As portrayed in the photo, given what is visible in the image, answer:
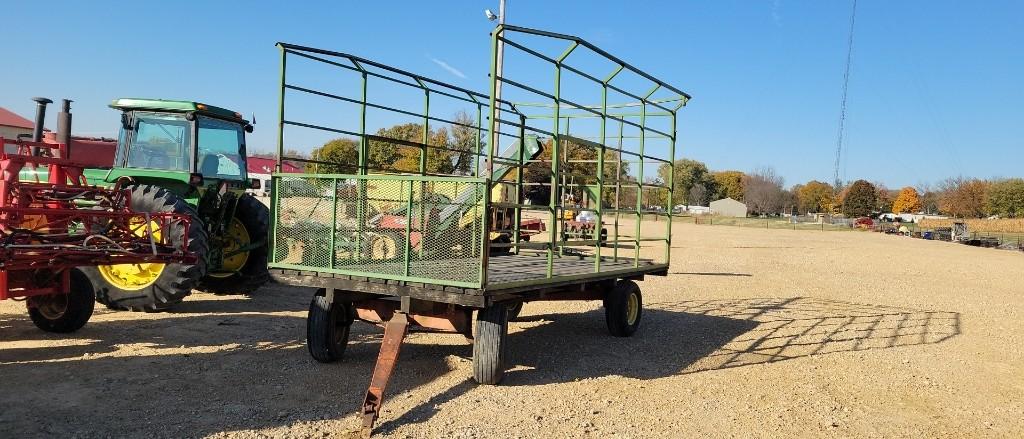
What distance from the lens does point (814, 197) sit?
11812 centimetres

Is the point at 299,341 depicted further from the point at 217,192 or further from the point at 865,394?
the point at 865,394

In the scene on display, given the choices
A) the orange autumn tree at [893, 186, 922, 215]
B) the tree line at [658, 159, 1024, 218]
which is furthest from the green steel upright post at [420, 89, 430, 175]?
the orange autumn tree at [893, 186, 922, 215]

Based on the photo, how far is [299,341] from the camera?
7.35 m

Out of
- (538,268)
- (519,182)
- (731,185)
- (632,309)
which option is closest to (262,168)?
(519,182)

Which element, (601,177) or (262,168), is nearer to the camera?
(601,177)

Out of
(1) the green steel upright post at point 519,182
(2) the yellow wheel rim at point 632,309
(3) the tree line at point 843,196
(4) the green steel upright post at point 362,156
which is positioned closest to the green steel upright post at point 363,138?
(4) the green steel upright post at point 362,156

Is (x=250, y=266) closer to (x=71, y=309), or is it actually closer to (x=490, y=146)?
(x=71, y=309)

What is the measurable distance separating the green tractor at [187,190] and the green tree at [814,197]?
11792 centimetres

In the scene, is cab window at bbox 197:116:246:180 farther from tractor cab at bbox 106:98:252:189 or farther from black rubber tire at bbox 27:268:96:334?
black rubber tire at bbox 27:268:96:334

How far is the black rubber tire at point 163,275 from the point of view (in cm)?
781

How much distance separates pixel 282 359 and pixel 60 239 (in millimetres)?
2258

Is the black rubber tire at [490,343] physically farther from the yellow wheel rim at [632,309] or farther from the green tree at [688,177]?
the green tree at [688,177]

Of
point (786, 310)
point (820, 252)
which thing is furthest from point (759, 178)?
point (786, 310)

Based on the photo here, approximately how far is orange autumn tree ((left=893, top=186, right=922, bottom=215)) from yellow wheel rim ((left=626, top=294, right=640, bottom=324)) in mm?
127404
